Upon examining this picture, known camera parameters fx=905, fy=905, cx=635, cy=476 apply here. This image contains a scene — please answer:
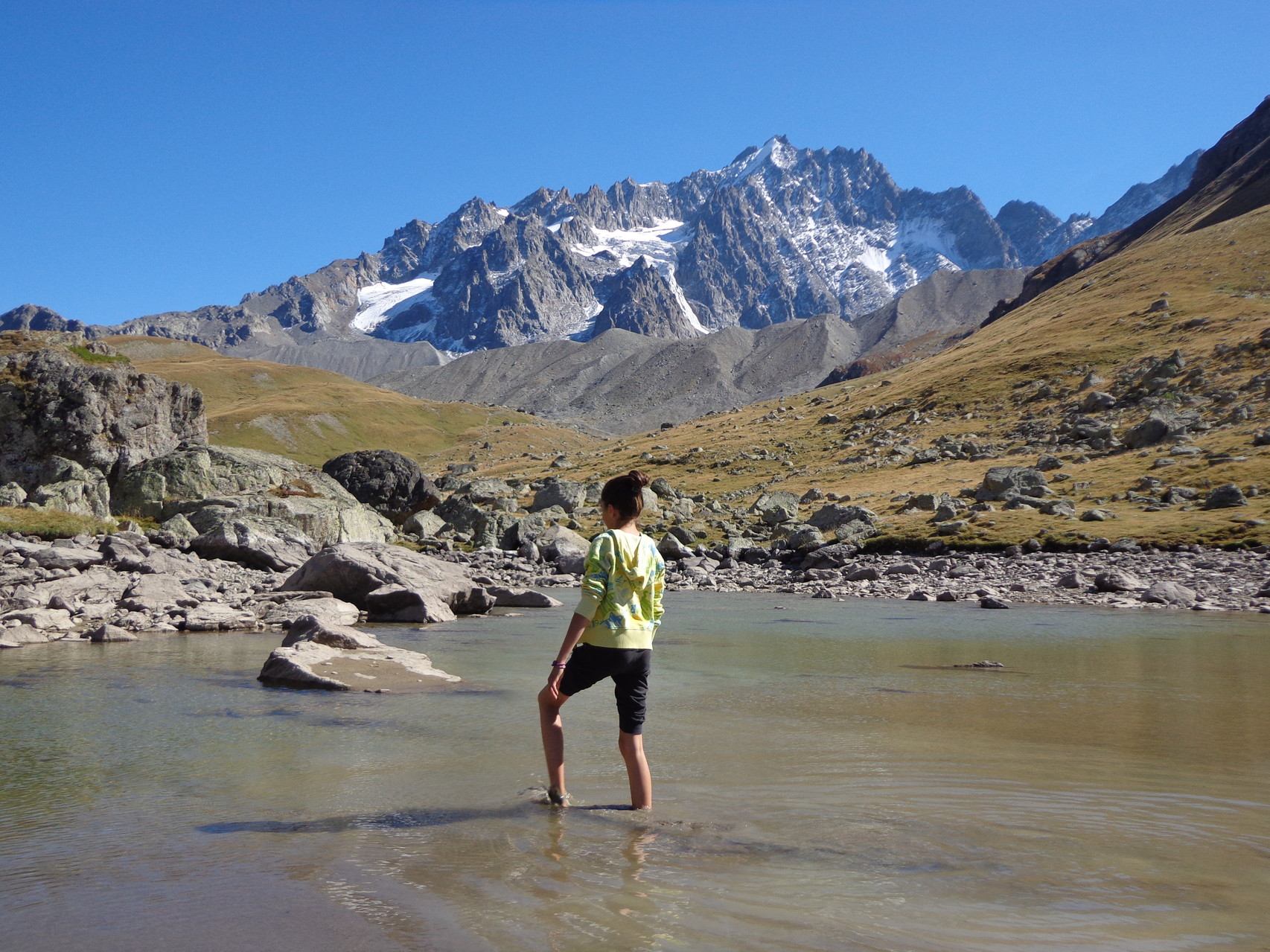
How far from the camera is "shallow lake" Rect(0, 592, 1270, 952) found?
4957mm

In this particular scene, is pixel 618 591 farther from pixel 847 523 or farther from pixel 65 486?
pixel 847 523

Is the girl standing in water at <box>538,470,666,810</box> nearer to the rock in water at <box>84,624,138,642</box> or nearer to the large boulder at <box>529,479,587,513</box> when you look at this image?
the rock in water at <box>84,624,138,642</box>

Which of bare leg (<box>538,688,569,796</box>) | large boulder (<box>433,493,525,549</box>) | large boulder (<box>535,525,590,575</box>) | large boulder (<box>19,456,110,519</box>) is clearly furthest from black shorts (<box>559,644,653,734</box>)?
large boulder (<box>433,493,525,549</box>)

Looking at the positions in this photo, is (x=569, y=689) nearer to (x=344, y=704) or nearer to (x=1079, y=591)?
(x=344, y=704)

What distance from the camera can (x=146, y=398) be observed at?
4347cm

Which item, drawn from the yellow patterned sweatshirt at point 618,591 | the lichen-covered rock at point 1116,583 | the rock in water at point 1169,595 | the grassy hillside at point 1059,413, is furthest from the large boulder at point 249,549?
the grassy hillside at point 1059,413

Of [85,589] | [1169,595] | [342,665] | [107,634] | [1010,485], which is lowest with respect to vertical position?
[1169,595]

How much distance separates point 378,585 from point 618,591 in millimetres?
17338

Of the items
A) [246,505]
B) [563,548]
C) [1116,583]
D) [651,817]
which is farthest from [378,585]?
[1116,583]

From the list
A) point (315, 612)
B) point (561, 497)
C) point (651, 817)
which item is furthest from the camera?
point (561, 497)

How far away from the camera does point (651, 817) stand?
7184mm

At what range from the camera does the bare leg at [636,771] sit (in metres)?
7.35

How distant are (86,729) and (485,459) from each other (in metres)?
153

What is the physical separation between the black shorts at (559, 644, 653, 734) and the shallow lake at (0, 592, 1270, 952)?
0.80 m
